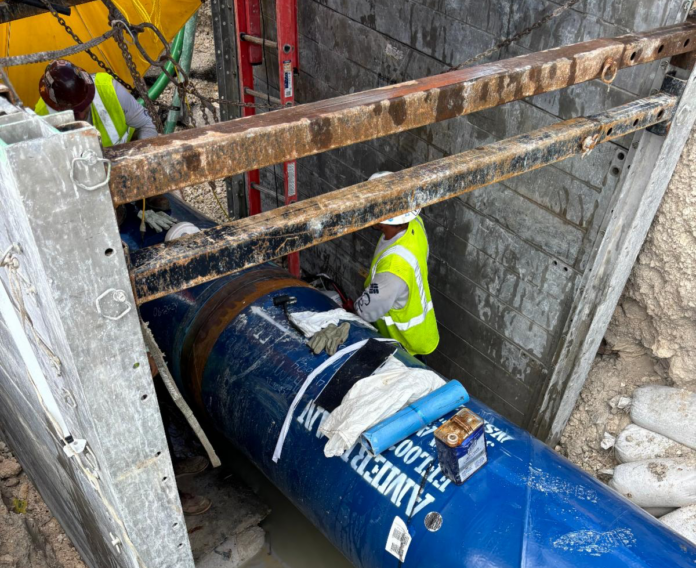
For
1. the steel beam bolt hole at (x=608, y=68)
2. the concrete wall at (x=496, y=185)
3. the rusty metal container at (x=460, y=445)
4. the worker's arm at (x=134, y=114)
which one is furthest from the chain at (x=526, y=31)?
the worker's arm at (x=134, y=114)

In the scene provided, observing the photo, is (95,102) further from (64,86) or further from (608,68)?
(608,68)

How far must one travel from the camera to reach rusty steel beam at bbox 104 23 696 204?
67.7 inches

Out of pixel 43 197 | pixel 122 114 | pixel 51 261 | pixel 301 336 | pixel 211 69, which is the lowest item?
pixel 211 69

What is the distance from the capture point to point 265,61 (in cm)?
577

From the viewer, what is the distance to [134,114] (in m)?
5.31

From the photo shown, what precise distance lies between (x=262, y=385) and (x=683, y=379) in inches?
105

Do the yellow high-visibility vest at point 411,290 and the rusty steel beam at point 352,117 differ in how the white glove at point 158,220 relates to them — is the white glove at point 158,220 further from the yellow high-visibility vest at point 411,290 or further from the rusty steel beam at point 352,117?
the rusty steel beam at point 352,117

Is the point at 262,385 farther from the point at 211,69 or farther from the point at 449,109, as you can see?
the point at 211,69

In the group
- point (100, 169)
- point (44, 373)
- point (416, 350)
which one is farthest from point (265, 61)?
point (100, 169)

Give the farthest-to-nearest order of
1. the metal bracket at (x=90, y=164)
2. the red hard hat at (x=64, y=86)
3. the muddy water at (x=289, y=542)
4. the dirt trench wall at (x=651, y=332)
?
1. the red hard hat at (x=64, y=86)
2. the muddy water at (x=289, y=542)
3. the dirt trench wall at (x=651, y=332)
4. the metal bracket at (x=90, y=164)

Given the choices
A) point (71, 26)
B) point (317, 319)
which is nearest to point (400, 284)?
point (317, 319)

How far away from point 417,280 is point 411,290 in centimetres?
8

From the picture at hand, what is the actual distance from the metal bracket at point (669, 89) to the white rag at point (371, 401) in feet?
5.63

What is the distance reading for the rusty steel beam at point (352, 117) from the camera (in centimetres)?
172
